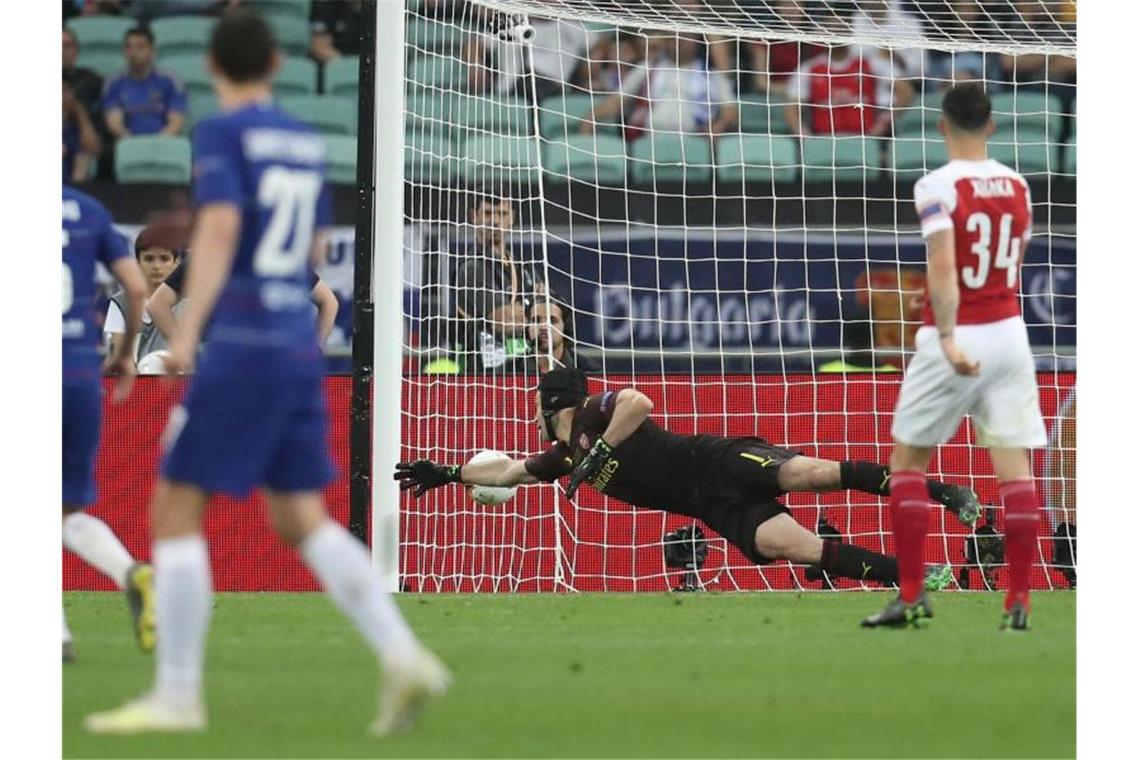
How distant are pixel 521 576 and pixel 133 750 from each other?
249 inches

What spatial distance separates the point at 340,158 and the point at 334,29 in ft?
7.08

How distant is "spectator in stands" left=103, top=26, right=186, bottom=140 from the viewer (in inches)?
667

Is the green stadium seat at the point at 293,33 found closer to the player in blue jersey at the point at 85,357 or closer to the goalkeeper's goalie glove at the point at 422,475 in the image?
the goalkeeper's goalie glove at the point at 422,475

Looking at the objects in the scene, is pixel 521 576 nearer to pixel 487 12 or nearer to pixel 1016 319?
pixel 487 12

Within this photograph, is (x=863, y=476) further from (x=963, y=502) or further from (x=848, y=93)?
(x=848, y=93)

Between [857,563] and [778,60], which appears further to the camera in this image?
[778,60]

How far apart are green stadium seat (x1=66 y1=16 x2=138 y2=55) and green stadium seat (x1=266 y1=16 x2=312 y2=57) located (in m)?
1.32

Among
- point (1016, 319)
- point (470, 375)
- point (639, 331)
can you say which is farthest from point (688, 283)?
point (1016, 319)

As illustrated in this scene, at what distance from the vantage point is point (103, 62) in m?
17.7

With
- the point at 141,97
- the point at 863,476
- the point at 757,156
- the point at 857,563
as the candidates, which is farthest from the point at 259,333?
the point at 141,97

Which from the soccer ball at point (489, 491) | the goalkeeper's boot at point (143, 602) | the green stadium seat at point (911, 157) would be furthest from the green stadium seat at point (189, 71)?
the goalkeeper's boot at point (143, 602)

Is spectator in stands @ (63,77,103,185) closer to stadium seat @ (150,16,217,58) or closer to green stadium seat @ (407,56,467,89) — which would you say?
stadium seat @ (150,16,217,58)

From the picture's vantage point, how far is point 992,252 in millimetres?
7141

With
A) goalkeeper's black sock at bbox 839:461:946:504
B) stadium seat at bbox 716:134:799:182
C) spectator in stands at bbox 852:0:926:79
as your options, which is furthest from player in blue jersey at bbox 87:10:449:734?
stadium seat at bbox 716:134:799:182
